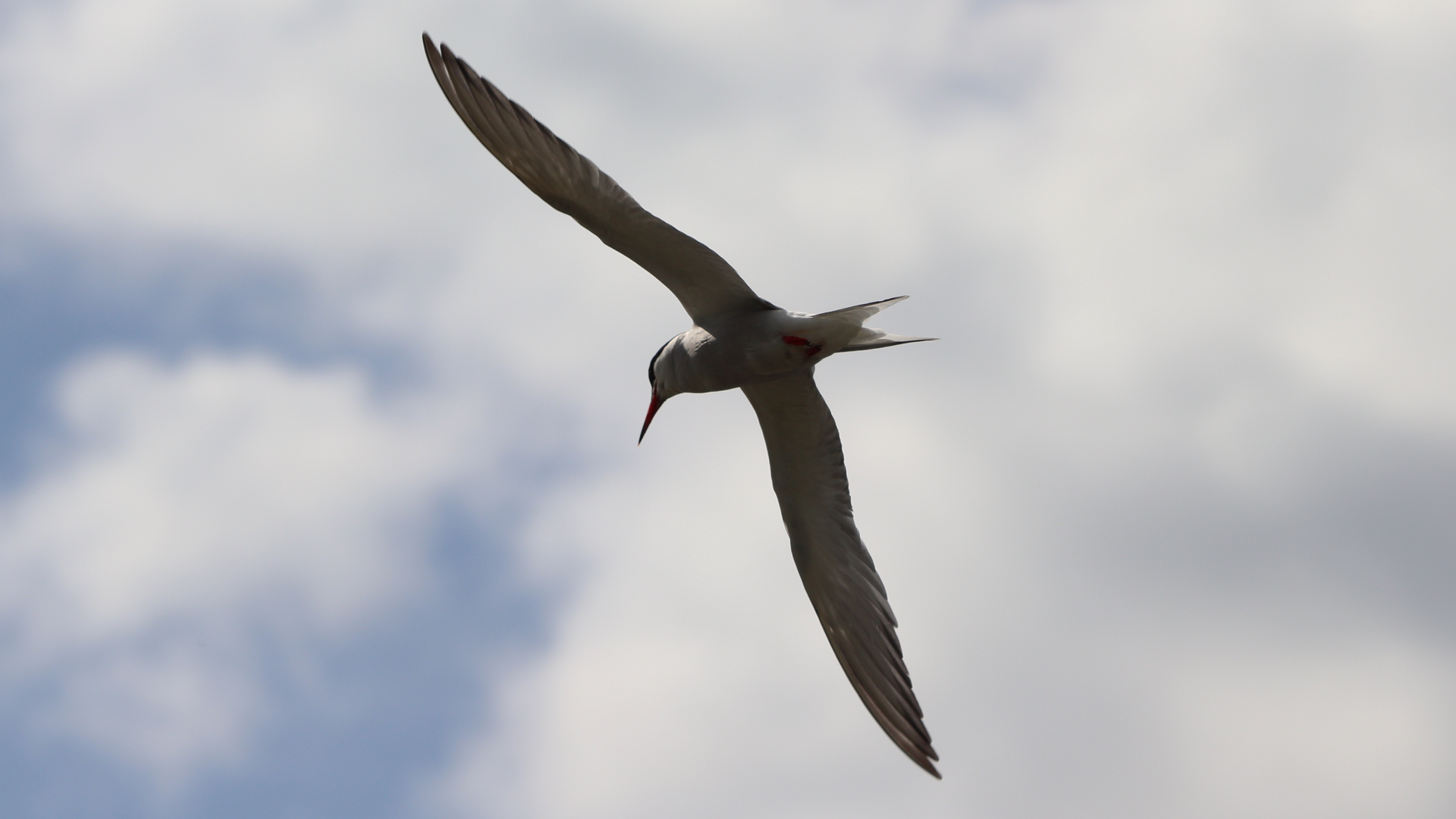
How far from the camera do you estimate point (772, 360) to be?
24.8 ft

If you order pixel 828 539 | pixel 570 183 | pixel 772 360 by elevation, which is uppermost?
pixel 570 183

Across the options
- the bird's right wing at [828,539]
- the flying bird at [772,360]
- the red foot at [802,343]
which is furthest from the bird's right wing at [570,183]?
the bird's right wing at [828,539]

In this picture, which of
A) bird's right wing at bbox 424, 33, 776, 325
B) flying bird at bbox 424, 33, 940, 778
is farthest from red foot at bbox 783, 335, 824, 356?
bird's right wing at bbox 424, 33, 776, 325

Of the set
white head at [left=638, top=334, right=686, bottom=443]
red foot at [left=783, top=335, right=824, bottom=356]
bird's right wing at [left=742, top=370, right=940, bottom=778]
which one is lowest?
bird's right wing at [left=742, top=370, right=940, bottom=778]

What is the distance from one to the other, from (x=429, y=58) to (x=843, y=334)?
307cm

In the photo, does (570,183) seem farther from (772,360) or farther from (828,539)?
(828,539)

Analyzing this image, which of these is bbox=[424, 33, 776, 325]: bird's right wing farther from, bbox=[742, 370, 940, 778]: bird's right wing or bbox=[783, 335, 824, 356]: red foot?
bbox=[742, 370, 940, 778]: bird's right wing

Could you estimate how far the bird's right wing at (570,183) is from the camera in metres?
6.62

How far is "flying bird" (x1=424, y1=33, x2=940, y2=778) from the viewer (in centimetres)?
678

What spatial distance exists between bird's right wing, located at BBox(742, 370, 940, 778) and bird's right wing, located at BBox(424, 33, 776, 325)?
117cm

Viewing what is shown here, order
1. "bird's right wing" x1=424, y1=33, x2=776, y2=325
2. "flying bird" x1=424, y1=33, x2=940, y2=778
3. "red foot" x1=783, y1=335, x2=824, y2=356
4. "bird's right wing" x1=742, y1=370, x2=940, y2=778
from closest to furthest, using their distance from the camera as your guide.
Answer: "bird's right wing" x1=424, y1=33, x2=776, y2=325 < "flying bird" x1=424, y1=33, x2=940, y2=778 < "red foot" x1=783, y1=335, x2=824, y2=356 < "bird's right wing" x1=742, y1=370, x2=940, y2=778

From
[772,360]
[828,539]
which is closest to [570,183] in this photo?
[772,360]

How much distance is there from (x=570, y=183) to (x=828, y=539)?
3.52m

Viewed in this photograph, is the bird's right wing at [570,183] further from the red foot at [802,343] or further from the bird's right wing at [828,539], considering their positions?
the bird's right wing at [828,539]
